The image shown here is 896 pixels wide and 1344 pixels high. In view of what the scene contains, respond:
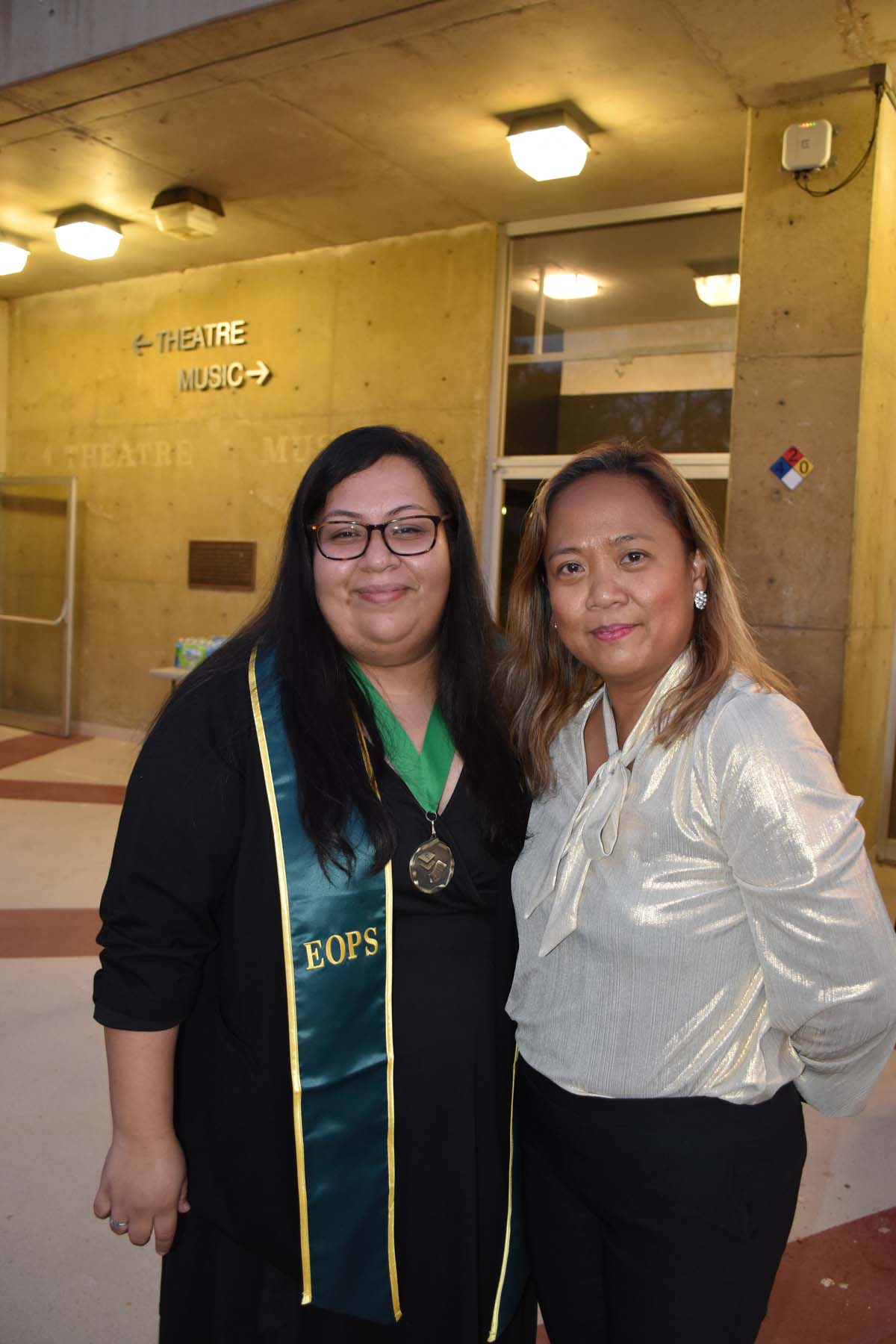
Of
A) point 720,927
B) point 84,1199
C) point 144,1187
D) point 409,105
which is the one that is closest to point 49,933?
point 84,1199

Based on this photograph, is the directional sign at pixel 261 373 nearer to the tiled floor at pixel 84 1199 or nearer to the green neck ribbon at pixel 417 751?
the tiled floor at pixel 84 1199

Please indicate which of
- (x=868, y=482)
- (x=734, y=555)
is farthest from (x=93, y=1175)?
(x=868, y=482)

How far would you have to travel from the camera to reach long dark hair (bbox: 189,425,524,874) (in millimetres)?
1317

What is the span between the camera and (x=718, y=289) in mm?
5879

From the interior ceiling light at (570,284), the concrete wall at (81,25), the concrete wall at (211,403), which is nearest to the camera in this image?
the concrete wall at (81,25)

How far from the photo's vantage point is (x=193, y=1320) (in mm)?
1420

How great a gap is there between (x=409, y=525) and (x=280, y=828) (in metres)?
0.47

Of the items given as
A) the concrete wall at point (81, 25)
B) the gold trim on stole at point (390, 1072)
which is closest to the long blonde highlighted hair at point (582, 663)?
the gold trim on stole at point (390, 1072)

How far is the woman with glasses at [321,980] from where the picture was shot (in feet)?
4.24

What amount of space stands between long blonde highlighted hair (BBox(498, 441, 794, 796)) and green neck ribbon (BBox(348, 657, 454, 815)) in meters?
0.12

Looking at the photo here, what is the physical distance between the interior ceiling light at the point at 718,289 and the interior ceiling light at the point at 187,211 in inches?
116

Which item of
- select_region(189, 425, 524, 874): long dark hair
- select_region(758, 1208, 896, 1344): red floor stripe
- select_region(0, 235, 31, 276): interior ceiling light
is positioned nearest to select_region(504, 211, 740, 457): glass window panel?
select_region(0, 235, 31, 276): interior ceiling light

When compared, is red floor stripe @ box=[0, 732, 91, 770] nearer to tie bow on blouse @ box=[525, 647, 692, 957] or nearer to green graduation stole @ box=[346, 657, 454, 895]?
green graduation stole @ box=[346, 657, 454, 895]

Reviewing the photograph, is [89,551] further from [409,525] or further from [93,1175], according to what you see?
[409,525]
